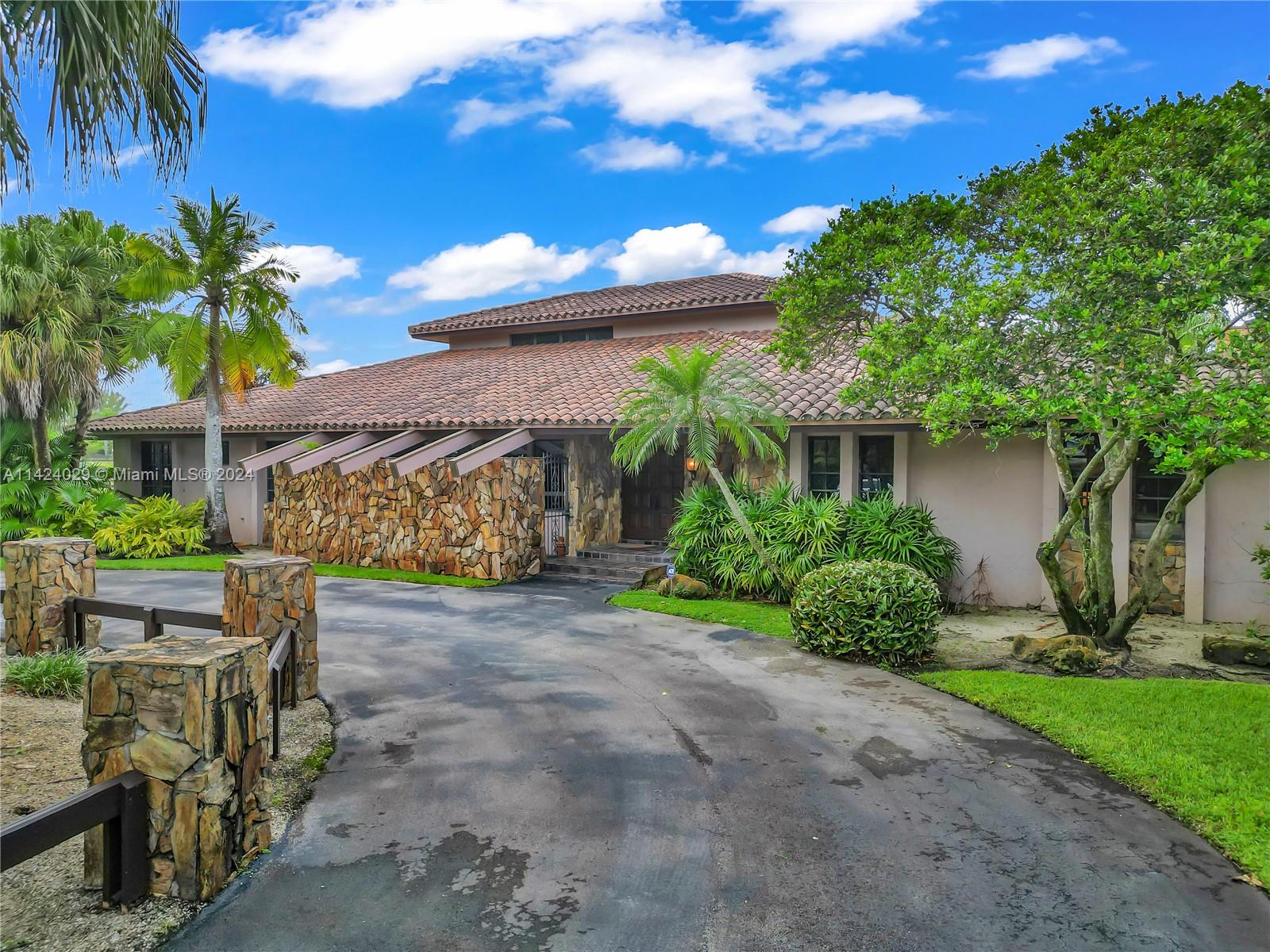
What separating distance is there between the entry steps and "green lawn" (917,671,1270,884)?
6.99 meters

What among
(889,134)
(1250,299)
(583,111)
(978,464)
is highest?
(583,111)

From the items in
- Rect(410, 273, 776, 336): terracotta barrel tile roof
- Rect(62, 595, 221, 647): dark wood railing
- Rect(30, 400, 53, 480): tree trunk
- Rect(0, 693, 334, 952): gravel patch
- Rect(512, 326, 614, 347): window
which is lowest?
Rect(0, 693, 334, 952): gravel patch

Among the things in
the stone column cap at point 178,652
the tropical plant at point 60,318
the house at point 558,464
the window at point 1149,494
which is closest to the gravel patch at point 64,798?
Result: the stone column cap at point 178,652

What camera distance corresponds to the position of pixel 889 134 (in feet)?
43.1

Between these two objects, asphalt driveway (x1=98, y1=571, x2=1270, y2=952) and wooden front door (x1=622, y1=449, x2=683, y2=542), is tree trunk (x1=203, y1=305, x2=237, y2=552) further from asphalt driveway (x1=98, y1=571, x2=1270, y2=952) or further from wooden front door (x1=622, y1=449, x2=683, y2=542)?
asphalt driveway (x1=98, y1=571, x2=1270, y2=952)

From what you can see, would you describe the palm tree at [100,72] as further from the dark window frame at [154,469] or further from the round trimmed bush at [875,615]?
Result: the dark window frame at [154,469]

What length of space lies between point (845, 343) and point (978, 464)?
10.3 feet

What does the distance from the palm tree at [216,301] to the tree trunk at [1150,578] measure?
1694 cm

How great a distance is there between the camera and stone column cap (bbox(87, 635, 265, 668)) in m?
3.66

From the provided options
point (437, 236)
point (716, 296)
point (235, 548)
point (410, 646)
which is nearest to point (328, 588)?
point (410, 646)

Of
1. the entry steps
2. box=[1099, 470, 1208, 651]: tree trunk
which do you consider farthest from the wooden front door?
box=[1099, 470, 1208, 651]: tree trunk

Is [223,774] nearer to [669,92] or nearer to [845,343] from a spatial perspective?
[845,343]

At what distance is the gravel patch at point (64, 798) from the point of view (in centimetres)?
344

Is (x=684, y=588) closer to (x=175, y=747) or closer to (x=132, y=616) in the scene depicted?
(x=132, y=616)
